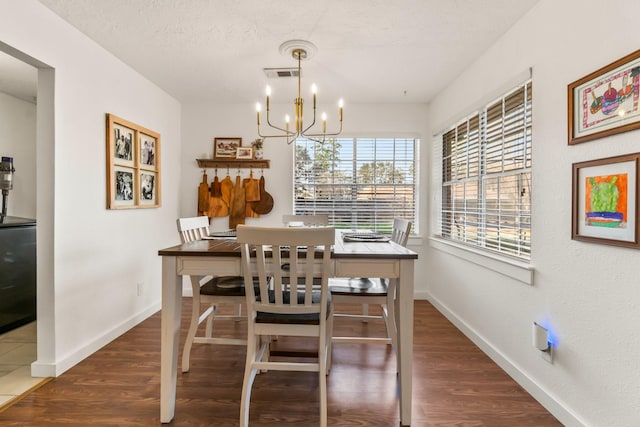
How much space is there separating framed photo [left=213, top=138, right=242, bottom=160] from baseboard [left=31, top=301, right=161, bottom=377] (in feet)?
5.76

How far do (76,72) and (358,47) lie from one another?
1.93 meters

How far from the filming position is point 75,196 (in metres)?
2.29

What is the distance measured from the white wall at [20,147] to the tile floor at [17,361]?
126cm

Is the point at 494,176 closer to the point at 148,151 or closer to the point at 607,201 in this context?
the point at 607,201

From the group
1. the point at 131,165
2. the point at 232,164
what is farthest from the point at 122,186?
the point at 232,164

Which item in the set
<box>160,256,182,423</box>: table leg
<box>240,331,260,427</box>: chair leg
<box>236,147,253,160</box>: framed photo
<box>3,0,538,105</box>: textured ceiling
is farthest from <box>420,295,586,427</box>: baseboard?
<box>236,147,253,160</box>: framed photo

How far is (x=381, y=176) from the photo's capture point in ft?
12.9

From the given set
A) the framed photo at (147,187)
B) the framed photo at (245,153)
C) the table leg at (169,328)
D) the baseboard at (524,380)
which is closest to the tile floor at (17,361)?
the table leg at (169,328)

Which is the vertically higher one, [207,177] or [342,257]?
[207,177]

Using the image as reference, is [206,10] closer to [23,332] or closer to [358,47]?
[358,47]

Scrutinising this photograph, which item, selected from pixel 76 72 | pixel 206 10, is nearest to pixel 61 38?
pixel 76 72

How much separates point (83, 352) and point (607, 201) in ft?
10.3

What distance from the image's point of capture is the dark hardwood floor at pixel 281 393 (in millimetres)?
1721

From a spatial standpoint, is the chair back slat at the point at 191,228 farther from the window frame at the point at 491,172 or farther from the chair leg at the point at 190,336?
the window frame at the point at 491,172
